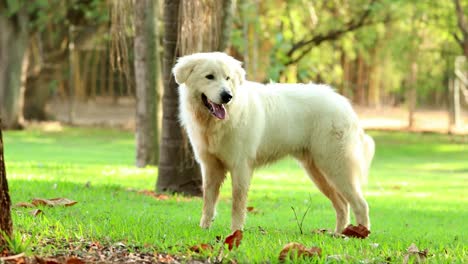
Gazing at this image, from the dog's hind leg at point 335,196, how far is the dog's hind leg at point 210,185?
0.99m

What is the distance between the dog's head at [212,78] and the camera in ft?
24.6

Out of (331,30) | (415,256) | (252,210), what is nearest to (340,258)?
(415,256)

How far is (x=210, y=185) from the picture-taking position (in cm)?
833

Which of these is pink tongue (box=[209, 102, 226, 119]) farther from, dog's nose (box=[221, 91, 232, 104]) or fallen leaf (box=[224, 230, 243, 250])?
fallen leaf (box=[224, 230, 243, 250])

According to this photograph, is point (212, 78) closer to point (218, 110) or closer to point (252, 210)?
point (218, 110)

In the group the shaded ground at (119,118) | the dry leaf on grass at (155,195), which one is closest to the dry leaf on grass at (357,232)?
the dry leaf on grass at (155,195)

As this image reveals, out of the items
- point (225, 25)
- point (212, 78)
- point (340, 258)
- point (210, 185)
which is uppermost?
point (225, 25)

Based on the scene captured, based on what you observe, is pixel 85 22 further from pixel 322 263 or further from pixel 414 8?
pixel 322 263

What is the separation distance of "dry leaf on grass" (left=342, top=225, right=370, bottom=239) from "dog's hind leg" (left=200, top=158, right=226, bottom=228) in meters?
1.32

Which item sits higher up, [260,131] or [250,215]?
[260,131]

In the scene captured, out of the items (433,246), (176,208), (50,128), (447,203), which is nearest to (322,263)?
(433,246)

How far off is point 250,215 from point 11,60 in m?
21.3

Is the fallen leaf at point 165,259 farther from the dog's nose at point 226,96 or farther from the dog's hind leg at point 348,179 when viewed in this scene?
the dog's hind leg at point 348,179

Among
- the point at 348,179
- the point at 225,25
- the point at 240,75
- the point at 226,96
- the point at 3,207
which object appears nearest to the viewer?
the point at 3,207
